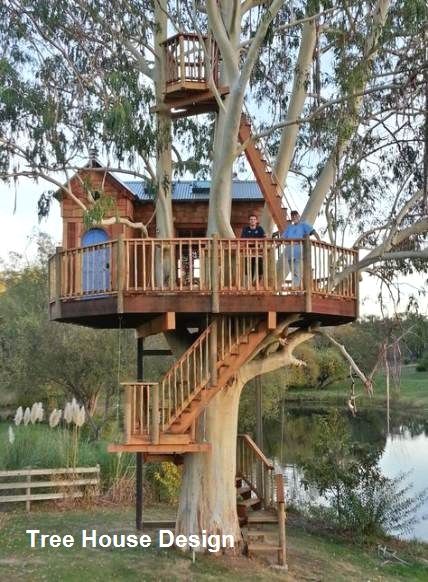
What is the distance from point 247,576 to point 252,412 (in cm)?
1626

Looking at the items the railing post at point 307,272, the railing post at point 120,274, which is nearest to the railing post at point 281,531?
the railing post at point 307,272

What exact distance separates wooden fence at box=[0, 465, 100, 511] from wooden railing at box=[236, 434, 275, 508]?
12.3 feet

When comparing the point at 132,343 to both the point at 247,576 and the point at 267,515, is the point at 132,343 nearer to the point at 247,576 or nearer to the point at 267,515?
the point at 267,515

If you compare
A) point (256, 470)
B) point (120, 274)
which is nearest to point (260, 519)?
point (256, 470)

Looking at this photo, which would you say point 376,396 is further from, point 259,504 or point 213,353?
point 213,353

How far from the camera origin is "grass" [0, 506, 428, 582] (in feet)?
35.5

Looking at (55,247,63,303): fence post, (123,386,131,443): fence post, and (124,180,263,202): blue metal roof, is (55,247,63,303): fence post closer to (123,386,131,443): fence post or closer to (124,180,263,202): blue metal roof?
(123,386,131,443): fence post

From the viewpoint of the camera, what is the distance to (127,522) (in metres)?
14.6

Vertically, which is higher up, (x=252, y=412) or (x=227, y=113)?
(x=227, y=113)

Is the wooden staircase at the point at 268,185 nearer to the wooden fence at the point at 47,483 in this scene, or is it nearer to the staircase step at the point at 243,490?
the staircase step at the point at 243,490

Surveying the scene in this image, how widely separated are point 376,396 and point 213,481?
37276 millimetres

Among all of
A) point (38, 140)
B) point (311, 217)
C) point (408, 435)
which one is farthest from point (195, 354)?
point (408, 435)

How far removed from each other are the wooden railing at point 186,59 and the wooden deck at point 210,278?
3.39 metres

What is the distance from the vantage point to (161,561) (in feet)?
Answer: 37.5
